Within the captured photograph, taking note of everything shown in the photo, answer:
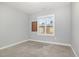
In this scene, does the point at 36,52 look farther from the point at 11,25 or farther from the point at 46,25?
the point at 46,25

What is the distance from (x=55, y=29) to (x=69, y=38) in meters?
0.96

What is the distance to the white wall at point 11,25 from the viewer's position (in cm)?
411

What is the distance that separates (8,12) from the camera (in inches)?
173

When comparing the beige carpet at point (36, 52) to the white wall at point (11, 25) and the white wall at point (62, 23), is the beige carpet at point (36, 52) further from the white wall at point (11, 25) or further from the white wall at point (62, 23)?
the white wall at point (62, 23)

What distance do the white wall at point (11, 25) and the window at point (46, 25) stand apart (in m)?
1.05

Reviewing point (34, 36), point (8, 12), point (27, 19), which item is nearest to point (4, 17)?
point (8, 12)

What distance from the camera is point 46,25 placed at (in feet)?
18.4

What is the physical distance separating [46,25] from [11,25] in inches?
86.9

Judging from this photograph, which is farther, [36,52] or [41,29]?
[41,29]

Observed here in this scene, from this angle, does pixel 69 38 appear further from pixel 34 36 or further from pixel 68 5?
pixel 34 36

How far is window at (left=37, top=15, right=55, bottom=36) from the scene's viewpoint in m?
5.32

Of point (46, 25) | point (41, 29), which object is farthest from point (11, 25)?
point (46, 25)

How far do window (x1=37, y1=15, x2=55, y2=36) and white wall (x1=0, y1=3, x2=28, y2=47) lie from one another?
1050 mm

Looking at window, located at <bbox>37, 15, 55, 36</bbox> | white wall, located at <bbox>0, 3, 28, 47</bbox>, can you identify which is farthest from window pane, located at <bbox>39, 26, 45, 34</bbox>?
white wall, located at <bbox>0, 3, 28, 47</bbox>
